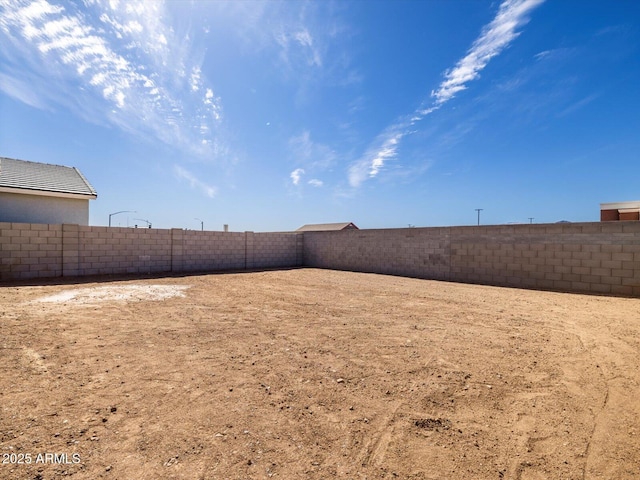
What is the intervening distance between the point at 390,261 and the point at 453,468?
33.6ft

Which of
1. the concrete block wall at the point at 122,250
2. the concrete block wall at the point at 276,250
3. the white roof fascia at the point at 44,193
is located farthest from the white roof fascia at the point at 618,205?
the white roof fascia at the point at 44,193

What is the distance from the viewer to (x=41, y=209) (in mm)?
10570

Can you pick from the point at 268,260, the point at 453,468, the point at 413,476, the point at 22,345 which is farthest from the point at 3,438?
the point at 268,260

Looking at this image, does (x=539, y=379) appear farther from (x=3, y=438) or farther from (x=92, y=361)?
(x=92, y=361)

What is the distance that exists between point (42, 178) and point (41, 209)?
1.77 m

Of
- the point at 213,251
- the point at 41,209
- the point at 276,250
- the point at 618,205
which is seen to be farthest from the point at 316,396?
the point at 618,205

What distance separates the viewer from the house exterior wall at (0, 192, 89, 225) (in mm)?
9930

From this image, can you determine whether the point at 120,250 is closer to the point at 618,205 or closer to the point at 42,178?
the point at 42,178

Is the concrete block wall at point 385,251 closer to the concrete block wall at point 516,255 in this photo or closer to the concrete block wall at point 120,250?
the concrete block wall at point 516,255

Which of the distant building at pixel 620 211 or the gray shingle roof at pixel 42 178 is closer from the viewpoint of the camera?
the gray shingle roof at pixel 42 178

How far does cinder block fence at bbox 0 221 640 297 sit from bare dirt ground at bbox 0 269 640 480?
307cm

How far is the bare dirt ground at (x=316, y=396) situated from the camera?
5.42ft

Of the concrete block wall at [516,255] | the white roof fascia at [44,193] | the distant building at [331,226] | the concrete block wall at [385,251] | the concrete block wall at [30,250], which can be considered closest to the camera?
the concrete block wall at [516,255]

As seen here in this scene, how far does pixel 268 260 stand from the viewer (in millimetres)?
13812
